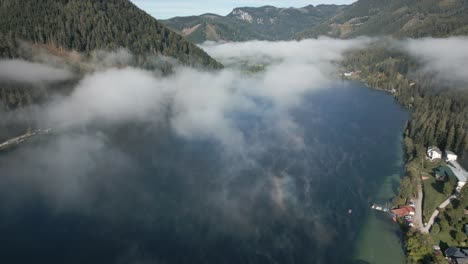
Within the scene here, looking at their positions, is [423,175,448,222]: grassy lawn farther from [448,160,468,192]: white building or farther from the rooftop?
the rooftop

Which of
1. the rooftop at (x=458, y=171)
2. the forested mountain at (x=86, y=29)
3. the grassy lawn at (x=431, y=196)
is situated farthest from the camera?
the forested mountain at (x=86, y=29)

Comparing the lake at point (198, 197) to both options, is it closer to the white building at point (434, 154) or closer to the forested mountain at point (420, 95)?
the white building at point (434, 154)

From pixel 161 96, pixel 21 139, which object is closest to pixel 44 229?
pixel 21 139

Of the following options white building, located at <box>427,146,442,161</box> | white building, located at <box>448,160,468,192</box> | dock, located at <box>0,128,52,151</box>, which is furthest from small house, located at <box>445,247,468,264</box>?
dock, located at <box>0,128,52,151</box>

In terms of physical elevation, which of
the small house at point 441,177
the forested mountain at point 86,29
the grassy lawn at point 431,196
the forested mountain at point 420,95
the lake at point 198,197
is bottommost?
the lake at point 198,197

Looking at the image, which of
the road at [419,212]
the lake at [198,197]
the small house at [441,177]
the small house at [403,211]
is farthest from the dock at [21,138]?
the small house at [441,177]

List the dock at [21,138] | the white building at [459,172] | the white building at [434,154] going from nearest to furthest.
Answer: the white building at [459,172] < the white building at [434,154] < the dock at [21,138]
